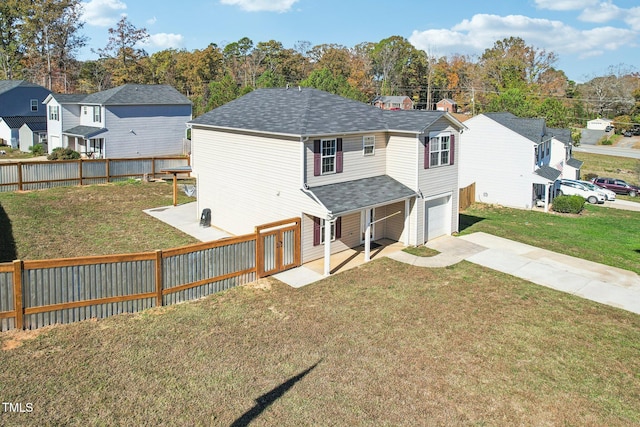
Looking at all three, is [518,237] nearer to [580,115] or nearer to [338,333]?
[338,333]

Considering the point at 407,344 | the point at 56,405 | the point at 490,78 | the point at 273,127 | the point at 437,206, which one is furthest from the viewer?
the point at 490,78

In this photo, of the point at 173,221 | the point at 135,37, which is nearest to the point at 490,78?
→ the point at 135,37

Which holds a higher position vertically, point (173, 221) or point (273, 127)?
point (273, 127)

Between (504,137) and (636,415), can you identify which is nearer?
(636,415)

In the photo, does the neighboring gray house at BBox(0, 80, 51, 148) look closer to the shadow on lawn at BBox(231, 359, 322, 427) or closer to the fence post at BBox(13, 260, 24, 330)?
the fence post at BBox(13, 260, 24, 330)

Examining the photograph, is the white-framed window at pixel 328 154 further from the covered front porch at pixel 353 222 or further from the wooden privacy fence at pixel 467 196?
the wooden privacy fence at pixel 467 196

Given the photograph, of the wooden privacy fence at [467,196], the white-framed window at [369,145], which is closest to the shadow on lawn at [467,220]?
the wooden privacy fence at [467,196]

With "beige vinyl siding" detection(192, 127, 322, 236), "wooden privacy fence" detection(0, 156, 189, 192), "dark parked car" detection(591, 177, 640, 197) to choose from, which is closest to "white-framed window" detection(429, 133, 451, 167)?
"beige vinyl siding" detection(192, 127, 322, 236)

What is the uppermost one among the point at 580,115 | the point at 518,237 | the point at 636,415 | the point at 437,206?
the point at 580,115
